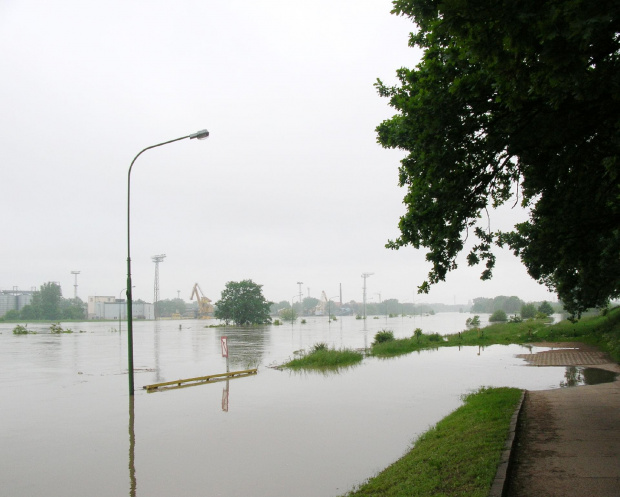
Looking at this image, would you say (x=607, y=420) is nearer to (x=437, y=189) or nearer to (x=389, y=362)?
(x=437, y=189)

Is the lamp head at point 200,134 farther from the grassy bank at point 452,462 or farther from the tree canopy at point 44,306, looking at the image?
the tree canopy at point 44,306

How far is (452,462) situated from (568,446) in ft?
6.98

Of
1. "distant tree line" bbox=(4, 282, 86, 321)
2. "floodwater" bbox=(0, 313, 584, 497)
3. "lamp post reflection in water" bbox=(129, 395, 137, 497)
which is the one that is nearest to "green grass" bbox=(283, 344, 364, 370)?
"floodwater" bbox=(0, 313, 584, 497)

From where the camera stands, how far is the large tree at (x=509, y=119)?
455 centimetres

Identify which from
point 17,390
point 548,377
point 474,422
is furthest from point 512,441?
point 17,390

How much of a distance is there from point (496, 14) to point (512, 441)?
673 centimetres

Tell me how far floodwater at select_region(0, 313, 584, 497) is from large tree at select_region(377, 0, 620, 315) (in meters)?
4.16

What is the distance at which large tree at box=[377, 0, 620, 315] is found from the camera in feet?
14.9

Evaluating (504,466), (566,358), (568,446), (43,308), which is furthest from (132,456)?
(43,308)

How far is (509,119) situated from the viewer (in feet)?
24.5

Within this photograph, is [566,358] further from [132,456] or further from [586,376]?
[132,456]

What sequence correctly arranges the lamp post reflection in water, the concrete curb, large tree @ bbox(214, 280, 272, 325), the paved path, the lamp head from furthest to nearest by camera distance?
large tree @ bbox(214, 280, 272, 325), the lamp head, the lamp post reflection in water, the paved path, the concrete curb

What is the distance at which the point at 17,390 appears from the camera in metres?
18.1

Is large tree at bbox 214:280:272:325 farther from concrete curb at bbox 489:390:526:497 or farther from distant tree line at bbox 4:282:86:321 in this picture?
concrete curb at bbox 489:390:526:497
